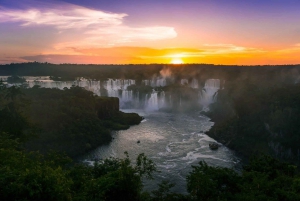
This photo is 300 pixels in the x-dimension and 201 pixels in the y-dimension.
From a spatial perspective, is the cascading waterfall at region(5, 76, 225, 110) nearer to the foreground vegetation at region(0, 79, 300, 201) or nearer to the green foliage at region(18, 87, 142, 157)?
the green foliage at region(18, 87, 142, 157)

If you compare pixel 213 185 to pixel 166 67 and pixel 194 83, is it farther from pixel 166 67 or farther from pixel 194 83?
pixel 166 67

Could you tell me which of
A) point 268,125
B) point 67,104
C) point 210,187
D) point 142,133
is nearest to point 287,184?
point 210,187

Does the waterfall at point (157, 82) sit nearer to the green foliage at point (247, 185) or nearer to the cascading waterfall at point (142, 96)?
the cascading waterfall at point (142, 96)

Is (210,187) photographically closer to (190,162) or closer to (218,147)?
(190,162)

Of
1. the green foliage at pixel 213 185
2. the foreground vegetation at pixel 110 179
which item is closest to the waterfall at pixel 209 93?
the foreground vegetation at pixel 110 179

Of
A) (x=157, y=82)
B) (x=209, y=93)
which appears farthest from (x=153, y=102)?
(x=157, y=82)

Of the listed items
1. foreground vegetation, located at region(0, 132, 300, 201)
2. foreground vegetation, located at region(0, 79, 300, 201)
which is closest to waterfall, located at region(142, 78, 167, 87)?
foreground vegetation, located at region(0, 79, 300, 201)
